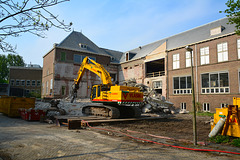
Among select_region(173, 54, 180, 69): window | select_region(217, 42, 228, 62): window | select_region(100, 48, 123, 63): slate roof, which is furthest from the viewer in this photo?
select_region(100, 48, 123, 63): slate roof

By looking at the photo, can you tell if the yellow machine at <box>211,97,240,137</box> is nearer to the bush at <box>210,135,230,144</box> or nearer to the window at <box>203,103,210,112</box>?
the bush at <box>210,135,230,144</box>

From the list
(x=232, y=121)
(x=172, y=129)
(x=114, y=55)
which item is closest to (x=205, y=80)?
(x=172, y=129)

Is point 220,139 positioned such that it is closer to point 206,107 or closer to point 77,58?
point 206,107

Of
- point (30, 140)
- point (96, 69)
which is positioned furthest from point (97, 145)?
point (96, 69)

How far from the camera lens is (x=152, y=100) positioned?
70.1ft

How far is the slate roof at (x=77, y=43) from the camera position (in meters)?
31.6

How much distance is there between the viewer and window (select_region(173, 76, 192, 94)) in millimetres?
23031

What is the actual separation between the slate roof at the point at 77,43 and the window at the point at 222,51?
20.6 metres

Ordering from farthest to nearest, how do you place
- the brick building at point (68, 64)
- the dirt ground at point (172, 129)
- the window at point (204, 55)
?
the brick building at point (68, 64)
the window at point (204, 55)
the dirt ground at point (172, 129)

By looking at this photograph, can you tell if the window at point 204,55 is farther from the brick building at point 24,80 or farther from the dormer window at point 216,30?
the brick building at point 24,80

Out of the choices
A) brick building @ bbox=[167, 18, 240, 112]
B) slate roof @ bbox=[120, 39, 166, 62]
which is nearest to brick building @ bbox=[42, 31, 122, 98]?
slate roof @ bbox=[120, 39, 166, 62]

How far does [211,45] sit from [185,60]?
11.5 feet

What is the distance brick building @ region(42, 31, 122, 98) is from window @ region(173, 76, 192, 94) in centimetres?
1438

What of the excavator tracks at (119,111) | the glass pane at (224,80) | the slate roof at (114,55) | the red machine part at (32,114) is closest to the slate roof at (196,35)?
the glass pane at (224,80)
